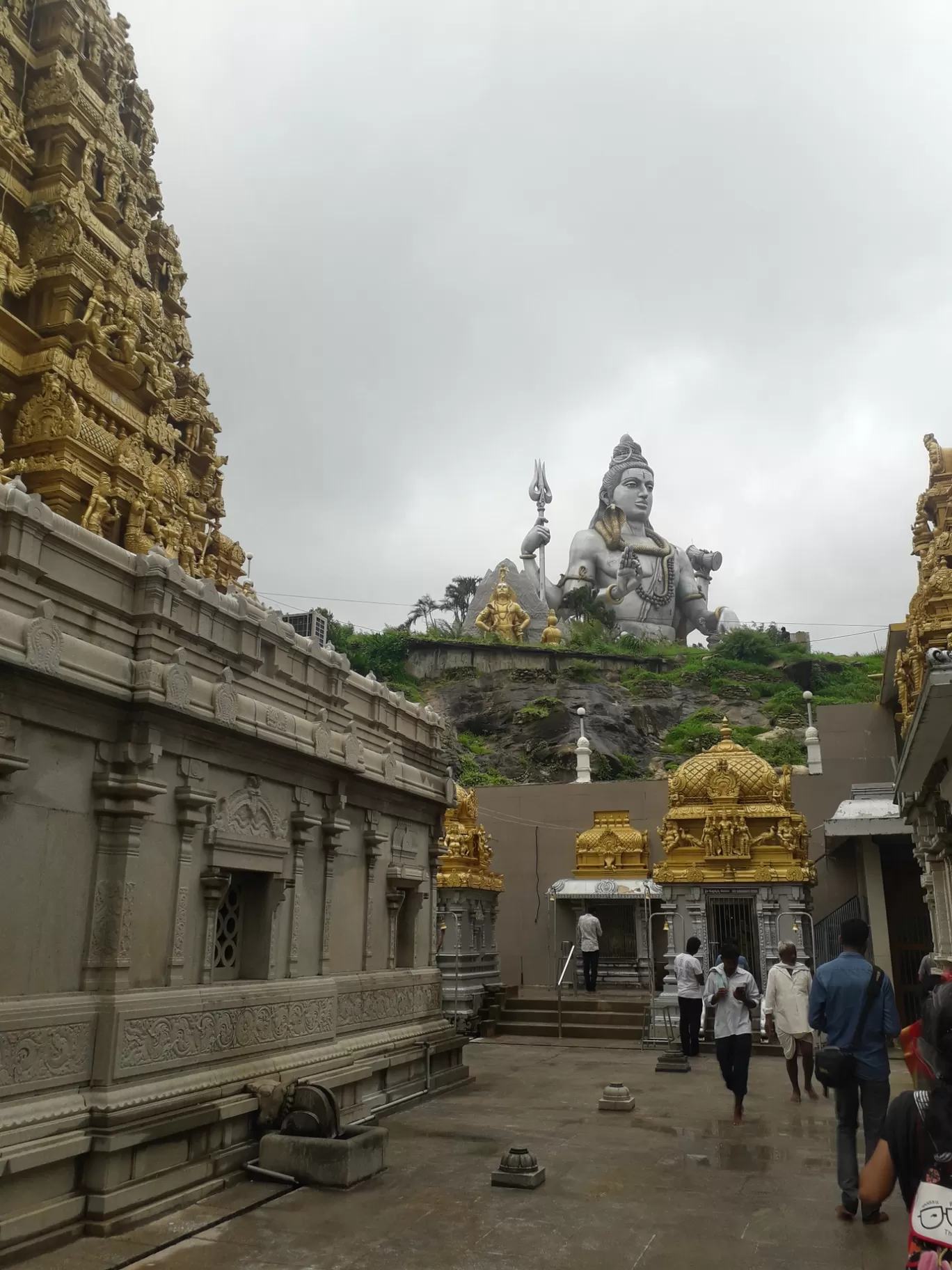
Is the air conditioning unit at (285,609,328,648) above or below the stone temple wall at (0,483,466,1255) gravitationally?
above

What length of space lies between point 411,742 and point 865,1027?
7250 millimetres

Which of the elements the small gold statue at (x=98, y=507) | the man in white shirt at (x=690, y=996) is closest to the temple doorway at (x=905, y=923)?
the man in white shirt at (x=690, y=996)

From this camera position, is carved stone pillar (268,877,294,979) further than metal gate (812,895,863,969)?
No

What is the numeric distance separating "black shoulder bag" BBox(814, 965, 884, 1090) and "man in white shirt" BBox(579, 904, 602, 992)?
1329cm

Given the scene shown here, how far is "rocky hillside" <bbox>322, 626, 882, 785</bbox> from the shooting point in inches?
1802

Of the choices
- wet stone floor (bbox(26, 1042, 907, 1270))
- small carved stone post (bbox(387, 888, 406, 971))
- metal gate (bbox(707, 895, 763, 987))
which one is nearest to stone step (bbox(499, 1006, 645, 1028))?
metal gate (bbox(707, 895, 763, 987))

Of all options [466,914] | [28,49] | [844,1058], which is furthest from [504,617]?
[844,1058]

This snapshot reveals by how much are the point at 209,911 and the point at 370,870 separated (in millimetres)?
3350

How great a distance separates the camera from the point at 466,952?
18828 mm

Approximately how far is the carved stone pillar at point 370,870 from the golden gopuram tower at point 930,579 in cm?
671

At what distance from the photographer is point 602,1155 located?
8.35m

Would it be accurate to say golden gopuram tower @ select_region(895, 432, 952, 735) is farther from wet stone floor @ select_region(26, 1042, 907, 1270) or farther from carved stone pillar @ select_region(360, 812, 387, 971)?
carved stone pillar @ select_region(360, 812, 387, 971)

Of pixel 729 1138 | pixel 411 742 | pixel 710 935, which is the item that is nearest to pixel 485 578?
pixel 710 935

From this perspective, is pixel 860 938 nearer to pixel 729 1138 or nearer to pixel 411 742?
pixel 729 1138
